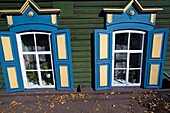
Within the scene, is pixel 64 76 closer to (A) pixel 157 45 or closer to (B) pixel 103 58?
(B) pixel 103 58

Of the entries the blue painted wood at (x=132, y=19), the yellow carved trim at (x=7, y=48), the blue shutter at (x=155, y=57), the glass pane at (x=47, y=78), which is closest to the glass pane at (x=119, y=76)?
the blue shutter at (x=155, y=57)

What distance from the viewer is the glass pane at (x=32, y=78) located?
15.9 feet

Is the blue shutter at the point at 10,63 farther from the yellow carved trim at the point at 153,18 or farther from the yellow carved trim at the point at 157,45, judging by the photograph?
the yellow carved trim at the point at 157,45

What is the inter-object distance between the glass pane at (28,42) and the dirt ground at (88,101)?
4.15 feet

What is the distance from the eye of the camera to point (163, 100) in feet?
14.0

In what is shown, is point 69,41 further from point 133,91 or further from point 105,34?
point 133,91

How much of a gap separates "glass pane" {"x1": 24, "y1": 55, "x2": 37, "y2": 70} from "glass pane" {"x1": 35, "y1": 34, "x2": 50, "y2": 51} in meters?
0.36

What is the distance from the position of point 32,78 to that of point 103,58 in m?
2.20

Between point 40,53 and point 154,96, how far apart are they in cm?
330

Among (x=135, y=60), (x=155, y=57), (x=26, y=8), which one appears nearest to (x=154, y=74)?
(x=155, y=57)

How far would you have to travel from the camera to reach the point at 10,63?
4.43 m

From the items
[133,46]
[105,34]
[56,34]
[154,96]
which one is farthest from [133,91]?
[56,34]

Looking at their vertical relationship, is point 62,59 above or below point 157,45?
below

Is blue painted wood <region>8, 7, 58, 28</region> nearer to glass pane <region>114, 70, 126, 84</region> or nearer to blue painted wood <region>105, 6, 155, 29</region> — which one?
blue painted wood <region>105, 6, 155, 29</region>
